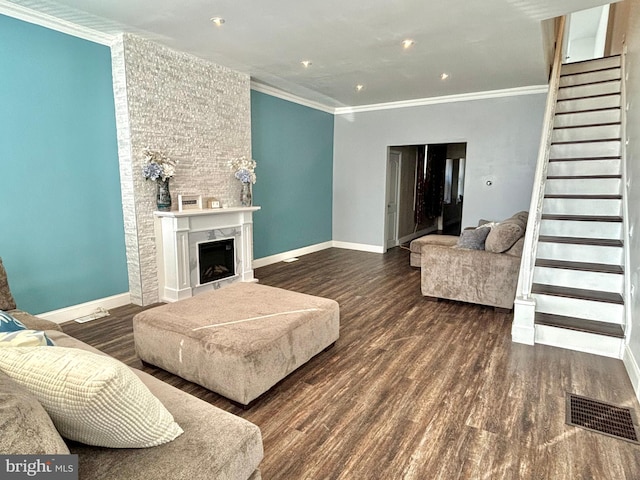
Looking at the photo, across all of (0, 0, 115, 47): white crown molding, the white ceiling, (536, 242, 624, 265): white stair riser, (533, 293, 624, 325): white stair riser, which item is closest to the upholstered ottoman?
(533, 293, 624, 325): white stair riser

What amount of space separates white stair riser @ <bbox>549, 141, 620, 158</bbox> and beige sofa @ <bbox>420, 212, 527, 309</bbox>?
1301 mm

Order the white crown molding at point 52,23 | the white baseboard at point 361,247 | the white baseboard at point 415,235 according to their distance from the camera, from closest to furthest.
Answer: the white crown molding at point 52,23 → the white baseboard at point 361,247 → the white baseboard at point 415,235

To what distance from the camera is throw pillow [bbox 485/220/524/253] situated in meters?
4.00

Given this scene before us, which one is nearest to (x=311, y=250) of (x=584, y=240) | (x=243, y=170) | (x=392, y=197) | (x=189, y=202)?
(x=392, y=197)

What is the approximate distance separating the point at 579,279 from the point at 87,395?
13.3 feet

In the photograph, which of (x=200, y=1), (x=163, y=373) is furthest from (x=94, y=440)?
(x=200, y=1)

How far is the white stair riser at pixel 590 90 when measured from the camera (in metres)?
5.25

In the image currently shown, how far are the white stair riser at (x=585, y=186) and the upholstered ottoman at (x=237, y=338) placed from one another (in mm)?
3250

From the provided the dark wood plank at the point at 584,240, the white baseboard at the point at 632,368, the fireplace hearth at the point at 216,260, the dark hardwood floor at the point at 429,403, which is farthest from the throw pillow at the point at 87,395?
the dark wood plank at the point at 584,240

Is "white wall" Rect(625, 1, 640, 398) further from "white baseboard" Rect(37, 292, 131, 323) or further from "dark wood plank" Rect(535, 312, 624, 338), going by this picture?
"white baseboard" Rect(37, 292, 131, 323)

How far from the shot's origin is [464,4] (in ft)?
10.4

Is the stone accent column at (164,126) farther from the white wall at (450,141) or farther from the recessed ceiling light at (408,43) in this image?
the white wall at (450,141)

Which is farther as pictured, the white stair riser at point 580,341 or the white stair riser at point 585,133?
the white stair riser at point 585,133

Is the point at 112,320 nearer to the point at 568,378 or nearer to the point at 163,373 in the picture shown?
the point at 163,373
